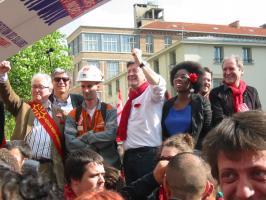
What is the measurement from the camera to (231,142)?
6.77 feet

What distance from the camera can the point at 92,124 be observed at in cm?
575

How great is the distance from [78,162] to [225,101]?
1798 mm

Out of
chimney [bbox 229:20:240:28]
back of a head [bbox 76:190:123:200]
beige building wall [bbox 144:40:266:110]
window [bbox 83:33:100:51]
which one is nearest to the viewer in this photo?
back of a head [bbox 76:190:123:200]

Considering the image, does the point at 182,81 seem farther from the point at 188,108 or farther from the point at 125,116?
→ the point at 125,116

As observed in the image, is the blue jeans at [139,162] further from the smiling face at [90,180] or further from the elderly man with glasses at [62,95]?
the elderly man with glasses at [62,95]

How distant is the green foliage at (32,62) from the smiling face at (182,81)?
59.9 ft

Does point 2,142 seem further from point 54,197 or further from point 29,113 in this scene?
point 54,197

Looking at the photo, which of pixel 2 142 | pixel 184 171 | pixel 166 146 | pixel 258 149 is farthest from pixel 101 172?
pixel 258 149

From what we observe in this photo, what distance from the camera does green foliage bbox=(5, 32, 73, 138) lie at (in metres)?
24.4

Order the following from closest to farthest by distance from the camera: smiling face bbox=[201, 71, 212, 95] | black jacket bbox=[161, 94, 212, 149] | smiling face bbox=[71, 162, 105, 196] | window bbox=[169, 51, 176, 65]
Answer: smiling face bbox=[71, 162, 105, 196]
black jacket bbox=[161, 94, 212, 149]
smiling face bbox=[201, 71, 212, 95]
window bbox=[169, 51, 176, 65]

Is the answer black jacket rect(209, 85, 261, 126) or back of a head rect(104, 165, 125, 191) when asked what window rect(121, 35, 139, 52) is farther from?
back of a head rect(104, 165, 125, 191)

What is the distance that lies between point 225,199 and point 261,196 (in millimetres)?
140

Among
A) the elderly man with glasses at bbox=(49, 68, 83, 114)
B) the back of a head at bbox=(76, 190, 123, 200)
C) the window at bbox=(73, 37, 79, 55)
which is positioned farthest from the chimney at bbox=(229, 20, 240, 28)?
the back of a head at bbox=(76, 190, 123, 200)

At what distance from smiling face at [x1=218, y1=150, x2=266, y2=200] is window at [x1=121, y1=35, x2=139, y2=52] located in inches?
2835
